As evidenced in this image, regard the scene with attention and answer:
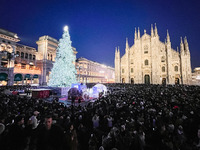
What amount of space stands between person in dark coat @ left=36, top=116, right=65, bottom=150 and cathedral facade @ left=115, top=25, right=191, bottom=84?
3906cm

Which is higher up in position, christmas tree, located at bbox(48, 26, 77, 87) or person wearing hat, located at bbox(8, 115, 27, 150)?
christmas tree, located at bbox(48, 26, 77, 87)

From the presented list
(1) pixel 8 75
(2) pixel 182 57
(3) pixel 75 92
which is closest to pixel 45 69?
(1) pixel 8 75

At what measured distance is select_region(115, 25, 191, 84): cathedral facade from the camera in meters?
32.9

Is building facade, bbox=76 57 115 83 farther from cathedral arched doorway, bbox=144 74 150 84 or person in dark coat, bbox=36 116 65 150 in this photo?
person in dark coat, bbox=36 116 65 150

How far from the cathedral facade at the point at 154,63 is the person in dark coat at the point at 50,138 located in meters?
39.1

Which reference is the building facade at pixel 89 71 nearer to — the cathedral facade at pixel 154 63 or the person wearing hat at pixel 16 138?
the cathedral facade at pixel 154 63

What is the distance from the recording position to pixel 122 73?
4231cm

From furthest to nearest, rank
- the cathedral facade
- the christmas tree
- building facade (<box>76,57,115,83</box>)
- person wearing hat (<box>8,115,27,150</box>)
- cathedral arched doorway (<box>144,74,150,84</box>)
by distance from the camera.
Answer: building facade (<box>76,57,115,83</box>)
cathedral arched doorway (<box>144,74,150,84</box>)
the cathedral facade
the christmas tree
person wearing hat (<box>8,115,27,150</box>)

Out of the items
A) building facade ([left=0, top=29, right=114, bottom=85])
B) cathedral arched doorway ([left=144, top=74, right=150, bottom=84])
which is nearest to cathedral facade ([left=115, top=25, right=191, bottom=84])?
cathedral arched doorway ([left=144, top=74, right=150, bottom=84])

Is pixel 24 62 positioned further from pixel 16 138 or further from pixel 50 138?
pixel 50 138

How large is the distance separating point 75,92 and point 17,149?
1002 cm

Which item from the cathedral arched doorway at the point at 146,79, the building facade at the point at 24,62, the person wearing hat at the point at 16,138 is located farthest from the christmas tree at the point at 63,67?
the cathedral arched doorway at the point at 146,79

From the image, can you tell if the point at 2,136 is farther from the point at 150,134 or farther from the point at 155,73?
the point at 155,73

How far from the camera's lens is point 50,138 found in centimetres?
237
